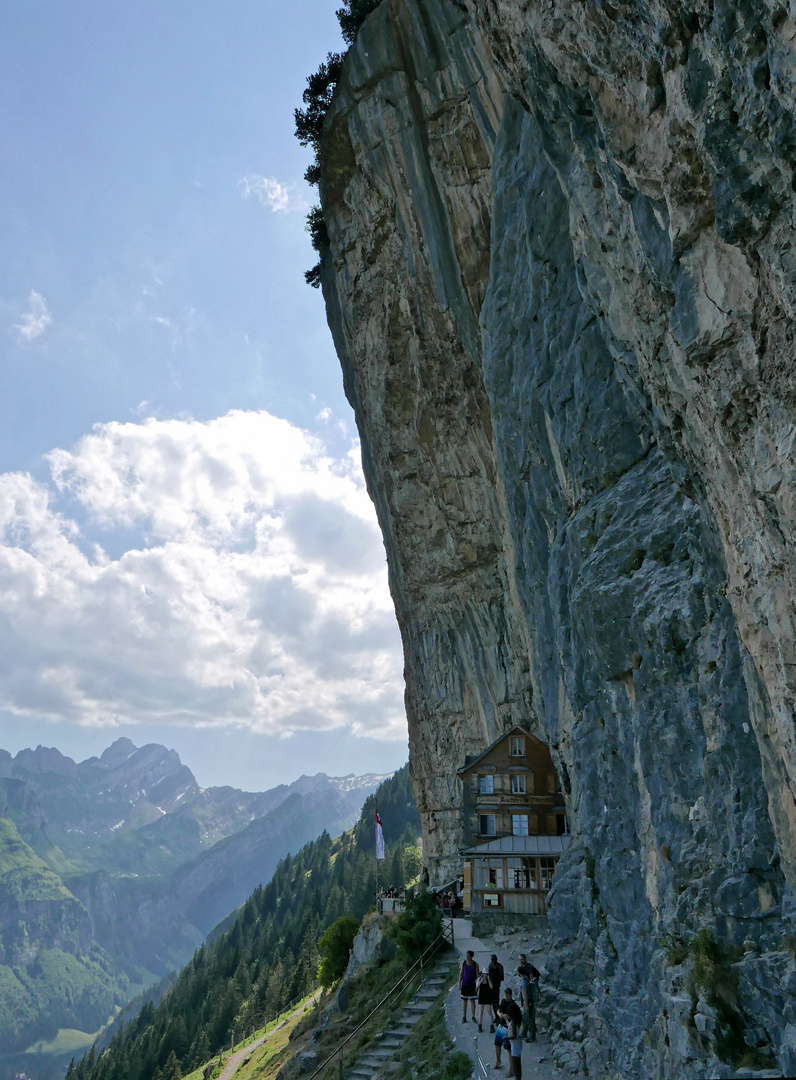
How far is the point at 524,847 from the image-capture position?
25969 mm

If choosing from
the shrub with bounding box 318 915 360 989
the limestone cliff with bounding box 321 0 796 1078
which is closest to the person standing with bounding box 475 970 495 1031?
the limestone cliff with bounding box 321 0 796 1078

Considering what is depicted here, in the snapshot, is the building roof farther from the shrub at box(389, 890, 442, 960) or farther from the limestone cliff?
the limestone cliff

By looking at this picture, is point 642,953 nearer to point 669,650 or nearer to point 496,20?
point 669,650

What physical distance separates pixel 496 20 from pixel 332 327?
31.2m

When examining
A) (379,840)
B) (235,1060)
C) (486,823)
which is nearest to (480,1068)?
(486,823)

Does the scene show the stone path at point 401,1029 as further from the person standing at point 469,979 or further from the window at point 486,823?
the window at point 486,823

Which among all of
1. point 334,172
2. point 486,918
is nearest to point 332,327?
point 334,172

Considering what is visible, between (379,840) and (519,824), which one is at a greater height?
(519,824)

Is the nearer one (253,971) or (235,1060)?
(235,1060)

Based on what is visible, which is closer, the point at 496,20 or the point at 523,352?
the point at 496,20

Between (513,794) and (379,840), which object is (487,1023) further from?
(379,840)

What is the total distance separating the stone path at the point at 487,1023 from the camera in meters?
14.4

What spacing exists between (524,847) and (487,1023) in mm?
9005

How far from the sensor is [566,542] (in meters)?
17.2
